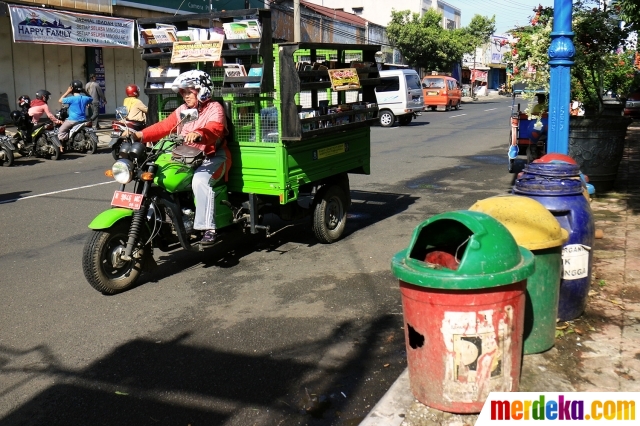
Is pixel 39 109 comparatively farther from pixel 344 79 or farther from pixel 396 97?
pixel 396 97

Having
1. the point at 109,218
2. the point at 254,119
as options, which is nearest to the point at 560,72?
the point at 254,119

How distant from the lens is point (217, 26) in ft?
21.7

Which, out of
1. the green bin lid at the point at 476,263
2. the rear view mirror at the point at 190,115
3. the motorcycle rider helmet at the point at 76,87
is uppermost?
the motorcycle rider helmet at the point at 76,87

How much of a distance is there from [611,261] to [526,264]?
331cm

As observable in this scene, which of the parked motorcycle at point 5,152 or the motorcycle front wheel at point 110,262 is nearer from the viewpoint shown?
the motorcycle front wheel at point 110,262

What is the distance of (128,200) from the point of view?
577 cm

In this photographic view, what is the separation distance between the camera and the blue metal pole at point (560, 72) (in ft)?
20.9

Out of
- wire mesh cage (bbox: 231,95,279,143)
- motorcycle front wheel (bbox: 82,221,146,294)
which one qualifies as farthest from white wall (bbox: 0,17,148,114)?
motorcycle front wheel (bbox: 82,221,146,294)

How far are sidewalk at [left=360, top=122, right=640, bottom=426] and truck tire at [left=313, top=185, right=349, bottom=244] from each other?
271 cm

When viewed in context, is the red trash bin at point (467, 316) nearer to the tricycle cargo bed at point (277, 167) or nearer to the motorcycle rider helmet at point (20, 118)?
the tricycle cargo bed at point (277, 167)

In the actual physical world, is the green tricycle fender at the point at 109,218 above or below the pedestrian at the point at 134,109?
below

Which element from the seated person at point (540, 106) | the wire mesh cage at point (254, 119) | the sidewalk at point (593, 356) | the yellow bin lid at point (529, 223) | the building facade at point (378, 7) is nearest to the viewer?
the sidewalk at point (593, 356)

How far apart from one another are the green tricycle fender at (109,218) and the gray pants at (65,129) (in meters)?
10.7

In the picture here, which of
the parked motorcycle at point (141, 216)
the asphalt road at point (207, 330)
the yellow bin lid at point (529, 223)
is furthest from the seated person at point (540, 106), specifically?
the yellow bin lid at point (529, 223)
